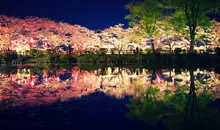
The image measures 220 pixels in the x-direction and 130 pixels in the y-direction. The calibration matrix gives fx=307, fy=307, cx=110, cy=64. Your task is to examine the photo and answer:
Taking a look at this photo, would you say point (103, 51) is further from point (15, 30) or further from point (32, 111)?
point (32, 111)

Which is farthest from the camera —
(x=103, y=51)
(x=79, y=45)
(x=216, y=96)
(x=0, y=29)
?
(x=79, y=45)

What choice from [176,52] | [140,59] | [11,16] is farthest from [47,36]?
[176,52]

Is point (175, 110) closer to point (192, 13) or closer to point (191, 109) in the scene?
point (191, 109)

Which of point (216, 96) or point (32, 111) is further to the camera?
point (216, 96)

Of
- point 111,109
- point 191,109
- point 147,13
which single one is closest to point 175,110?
point 191,109

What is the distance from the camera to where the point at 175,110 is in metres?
12.4

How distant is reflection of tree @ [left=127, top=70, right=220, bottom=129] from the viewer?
10367 mm

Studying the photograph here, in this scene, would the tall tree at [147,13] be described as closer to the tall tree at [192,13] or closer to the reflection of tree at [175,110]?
the tall tree at [192,13]

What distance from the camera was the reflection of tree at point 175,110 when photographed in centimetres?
1037

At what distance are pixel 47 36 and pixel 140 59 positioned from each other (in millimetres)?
24100

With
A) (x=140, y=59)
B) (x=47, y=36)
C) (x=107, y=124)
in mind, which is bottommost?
(x=107, y=124)

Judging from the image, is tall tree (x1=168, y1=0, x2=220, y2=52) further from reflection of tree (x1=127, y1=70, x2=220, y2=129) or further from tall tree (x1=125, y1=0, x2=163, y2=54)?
reflection of tree (x1=127, y1=70, x2=220, y2=129)

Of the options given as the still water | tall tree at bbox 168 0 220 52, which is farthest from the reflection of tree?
tall tree at bbox 168 0 220 52

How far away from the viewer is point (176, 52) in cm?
4784
